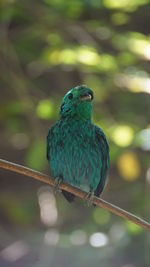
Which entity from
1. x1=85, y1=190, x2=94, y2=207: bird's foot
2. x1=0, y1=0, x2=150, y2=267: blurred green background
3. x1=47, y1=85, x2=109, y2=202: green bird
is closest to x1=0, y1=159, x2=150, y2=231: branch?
x1=85, y1=190, x2=94, y2=207: bird's foot

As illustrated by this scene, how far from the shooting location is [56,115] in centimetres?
539

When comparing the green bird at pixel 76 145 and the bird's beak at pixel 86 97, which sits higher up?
the bird's beak at pixel 86 97

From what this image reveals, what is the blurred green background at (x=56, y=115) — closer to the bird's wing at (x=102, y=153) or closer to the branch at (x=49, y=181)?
the bird's wing at (x=102, y=153)

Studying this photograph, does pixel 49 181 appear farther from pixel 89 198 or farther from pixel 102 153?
pixel 102 153

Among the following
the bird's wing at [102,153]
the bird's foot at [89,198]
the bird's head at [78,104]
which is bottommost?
the bird's foot at [89,198]

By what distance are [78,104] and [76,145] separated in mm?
274

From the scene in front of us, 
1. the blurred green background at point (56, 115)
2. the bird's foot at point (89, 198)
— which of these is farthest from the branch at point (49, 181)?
the blurred green background at point (56, 115)

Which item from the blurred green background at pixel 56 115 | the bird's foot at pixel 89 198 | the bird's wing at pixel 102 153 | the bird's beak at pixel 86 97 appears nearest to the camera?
the bird's foot at pixel 89 198

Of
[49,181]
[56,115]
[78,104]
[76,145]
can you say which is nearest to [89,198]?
[76,145]

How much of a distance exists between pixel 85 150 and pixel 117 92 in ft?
7.64

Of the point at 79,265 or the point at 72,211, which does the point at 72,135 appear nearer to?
the point at 79,265

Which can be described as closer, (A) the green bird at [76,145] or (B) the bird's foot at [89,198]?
(B) the bird's foot at [89,198]

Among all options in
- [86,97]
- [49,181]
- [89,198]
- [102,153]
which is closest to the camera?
[49,181]

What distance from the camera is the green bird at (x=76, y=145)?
4242 mm
